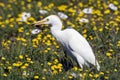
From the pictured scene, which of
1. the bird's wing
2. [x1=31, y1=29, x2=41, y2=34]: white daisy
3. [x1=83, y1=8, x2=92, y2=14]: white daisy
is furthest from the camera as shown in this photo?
[x1=83, y1=8, x2=92, y2=14]: white daisy

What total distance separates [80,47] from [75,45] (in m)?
0.09

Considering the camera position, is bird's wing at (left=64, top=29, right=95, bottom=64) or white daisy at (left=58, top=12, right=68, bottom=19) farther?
white daisy at (left=58, top=12, right=68, bottom=19)

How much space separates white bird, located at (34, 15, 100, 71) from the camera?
7.93 meters

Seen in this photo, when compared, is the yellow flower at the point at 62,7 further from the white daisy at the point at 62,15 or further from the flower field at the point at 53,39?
the white daisy at the point at 62,15

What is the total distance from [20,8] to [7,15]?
0.45 metres

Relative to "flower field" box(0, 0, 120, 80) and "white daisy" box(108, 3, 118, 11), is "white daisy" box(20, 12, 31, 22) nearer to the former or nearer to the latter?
"flower field" box(0, 0, 120, 80)

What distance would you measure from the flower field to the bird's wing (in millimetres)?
219

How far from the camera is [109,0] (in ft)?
36.8

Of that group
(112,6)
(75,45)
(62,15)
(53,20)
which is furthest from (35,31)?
(112,6)

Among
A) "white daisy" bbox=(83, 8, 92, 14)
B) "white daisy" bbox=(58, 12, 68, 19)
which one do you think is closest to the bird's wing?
"white daisy" bbox=(58, 12, 68, 19)

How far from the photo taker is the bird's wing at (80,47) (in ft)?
26.0

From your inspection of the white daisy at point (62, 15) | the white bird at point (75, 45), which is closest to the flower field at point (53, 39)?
the white daisy at point (62, 15)

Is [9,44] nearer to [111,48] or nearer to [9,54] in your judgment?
[9,54]

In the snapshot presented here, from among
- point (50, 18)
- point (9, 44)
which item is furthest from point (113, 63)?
point (9, 44)
